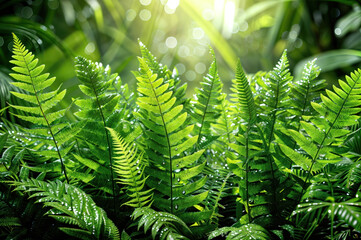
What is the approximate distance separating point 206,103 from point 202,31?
1.61m

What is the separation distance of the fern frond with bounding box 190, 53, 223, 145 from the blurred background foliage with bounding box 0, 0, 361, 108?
84 cm

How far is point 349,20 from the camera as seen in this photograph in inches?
49.3

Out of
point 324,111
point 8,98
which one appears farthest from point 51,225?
point 8,98

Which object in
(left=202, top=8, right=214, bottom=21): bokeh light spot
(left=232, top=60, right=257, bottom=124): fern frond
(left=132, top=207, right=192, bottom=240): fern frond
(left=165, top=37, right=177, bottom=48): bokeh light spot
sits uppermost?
(left=202, top=8, right=214, bottom=21): bokeh light spot

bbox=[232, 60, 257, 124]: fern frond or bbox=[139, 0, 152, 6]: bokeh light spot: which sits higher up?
bbox=[139, 0, 152, 6]: bokeh light spot

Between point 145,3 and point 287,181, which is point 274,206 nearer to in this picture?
point 287,181

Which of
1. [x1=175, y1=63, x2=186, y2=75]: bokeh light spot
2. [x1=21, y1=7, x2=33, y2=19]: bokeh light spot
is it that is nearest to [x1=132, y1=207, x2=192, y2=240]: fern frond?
[x1=21, y1=7, x2=33, y2=19]: bokeh light spot

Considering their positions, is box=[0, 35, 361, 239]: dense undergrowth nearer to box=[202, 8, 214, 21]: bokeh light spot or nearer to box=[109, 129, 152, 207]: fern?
box=[109, 129, 152, 207]: fern

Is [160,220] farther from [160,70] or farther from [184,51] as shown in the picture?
[184,51]

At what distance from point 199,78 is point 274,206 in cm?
181

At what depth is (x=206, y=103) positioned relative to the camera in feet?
1.20

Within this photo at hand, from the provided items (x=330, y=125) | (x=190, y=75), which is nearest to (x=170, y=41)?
(x=190, y=75)

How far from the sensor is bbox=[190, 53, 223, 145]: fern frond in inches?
14.0

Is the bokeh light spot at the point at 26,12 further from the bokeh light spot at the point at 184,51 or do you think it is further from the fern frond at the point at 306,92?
the fern frond at the point at 306,92
